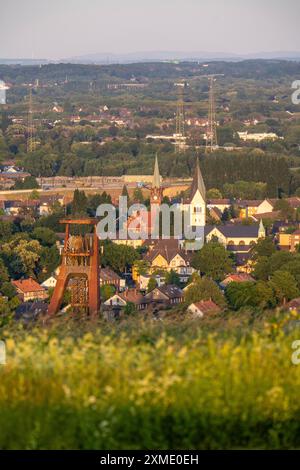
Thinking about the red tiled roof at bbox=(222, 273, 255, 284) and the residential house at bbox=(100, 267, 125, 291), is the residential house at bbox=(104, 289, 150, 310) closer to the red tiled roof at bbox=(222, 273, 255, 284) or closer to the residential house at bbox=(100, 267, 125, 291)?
the residential house at bbox=(100, 267, 125, 291)

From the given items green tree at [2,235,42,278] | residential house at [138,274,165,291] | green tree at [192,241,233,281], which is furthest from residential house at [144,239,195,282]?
green tree at [2,235,42,278]

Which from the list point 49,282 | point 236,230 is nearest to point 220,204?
point 236,230

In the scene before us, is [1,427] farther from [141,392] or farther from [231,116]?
[231,116]

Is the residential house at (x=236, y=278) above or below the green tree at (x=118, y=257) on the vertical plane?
above

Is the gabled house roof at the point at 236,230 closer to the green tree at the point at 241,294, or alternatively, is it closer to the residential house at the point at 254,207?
the residential house at the point at 254,207

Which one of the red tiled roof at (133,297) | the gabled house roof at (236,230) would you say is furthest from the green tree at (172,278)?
the gabled house roof at (236,230)
